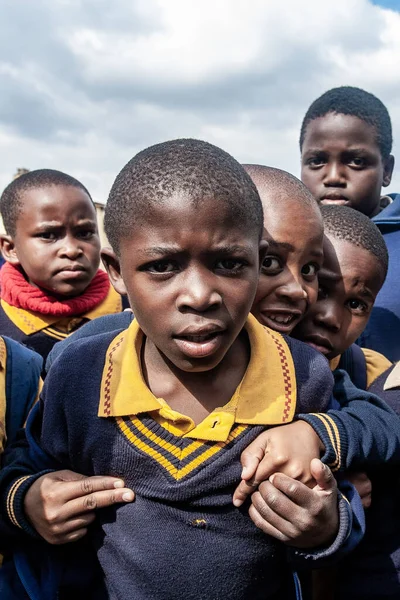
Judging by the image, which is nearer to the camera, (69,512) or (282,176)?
(69,512)

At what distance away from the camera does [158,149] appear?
5.30 ft

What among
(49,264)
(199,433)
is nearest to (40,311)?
(49,264)

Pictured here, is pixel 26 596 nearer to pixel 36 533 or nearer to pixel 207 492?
pixel 36 533

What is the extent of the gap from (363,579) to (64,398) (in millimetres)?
1119

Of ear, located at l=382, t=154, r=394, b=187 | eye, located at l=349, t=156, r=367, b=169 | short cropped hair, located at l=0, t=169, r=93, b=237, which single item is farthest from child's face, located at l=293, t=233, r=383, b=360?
short cropped hair, located at l=0, t=169, r=93, b=237

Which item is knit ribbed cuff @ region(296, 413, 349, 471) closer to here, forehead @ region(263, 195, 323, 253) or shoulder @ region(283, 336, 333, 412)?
shoulder @ region(283, 336, 333, 412)

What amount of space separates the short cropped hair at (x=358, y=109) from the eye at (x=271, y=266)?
5.84ft

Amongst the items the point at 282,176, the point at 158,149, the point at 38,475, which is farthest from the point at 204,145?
the point at 38,475

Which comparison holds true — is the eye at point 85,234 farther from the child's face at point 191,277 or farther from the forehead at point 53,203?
the child's face at point 191,277

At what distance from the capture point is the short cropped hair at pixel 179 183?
1.51m

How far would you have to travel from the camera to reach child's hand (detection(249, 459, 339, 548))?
1484 millimetres

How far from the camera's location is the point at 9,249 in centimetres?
338

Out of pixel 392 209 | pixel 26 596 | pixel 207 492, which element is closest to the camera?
pixel 207 492

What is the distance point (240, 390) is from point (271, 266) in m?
0.51
